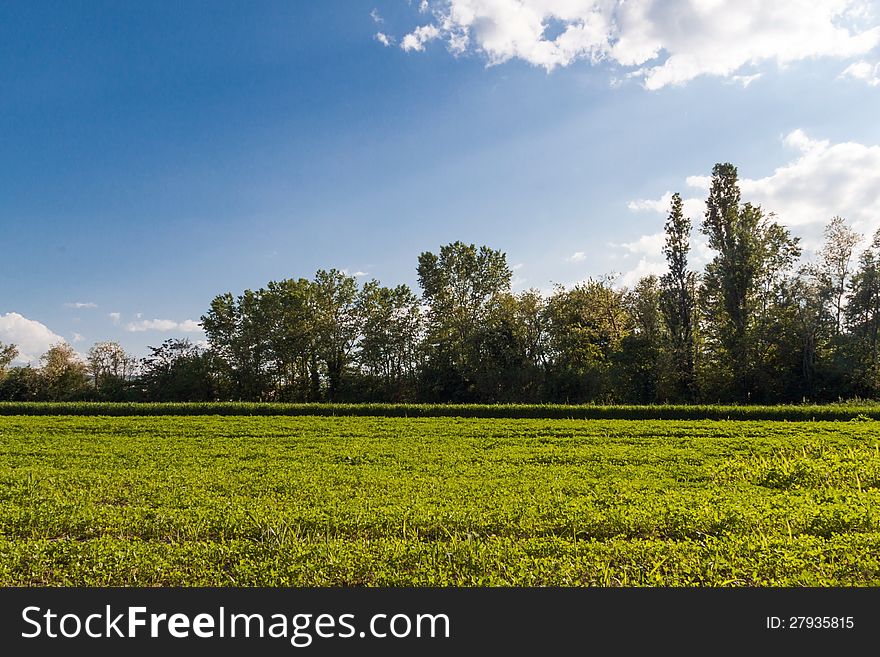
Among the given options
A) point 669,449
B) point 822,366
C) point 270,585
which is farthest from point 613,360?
point 270,585

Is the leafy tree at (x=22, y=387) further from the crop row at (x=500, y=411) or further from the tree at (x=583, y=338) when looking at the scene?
the tree at (x=583, y=338)

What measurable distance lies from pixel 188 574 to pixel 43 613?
1.96m

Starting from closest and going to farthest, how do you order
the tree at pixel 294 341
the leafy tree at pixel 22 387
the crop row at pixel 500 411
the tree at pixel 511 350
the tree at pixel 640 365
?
the crop row at pixel 500 411 → the tree at pixel 640 365 → the tree at pixel 511 350 → the tree at pixel 294 341 → the leafy tree at pixel 22 387

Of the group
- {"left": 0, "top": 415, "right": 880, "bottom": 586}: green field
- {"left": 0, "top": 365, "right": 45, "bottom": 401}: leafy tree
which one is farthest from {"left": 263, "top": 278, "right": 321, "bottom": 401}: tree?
{"left": 0, "top": 415, "right": 880, "bottom": 586}: green field

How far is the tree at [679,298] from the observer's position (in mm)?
50781

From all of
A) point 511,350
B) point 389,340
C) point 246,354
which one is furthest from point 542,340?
point 246,354

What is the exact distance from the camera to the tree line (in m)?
49.1

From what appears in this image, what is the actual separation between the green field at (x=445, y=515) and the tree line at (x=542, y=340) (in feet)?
95.5

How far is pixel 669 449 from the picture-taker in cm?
2128

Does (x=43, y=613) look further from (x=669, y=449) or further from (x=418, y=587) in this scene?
(x=669, y=449)

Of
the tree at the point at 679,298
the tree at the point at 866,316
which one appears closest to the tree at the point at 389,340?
the tree at the point at 679,298

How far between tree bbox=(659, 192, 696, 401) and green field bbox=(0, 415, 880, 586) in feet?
96.2

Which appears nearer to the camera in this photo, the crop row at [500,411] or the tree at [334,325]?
the crop row at [500,411]

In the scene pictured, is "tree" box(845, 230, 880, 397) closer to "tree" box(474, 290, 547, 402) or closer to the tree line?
the tree line
